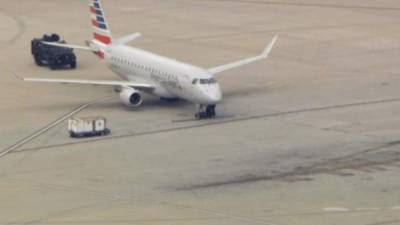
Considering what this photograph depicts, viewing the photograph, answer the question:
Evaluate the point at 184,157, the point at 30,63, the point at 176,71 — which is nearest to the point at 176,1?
the point at 30,63

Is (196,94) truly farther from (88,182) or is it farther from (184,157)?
(88,182)

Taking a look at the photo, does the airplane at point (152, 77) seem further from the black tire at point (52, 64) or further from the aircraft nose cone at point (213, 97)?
the black tire at point (52, 64)

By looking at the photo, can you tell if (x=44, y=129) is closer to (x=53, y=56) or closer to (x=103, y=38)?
(x=103, y=38)

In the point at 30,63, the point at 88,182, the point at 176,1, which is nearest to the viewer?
the point at 88,182

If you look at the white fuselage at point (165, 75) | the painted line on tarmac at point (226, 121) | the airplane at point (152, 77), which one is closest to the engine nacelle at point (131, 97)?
the airplane at point (152, 77)

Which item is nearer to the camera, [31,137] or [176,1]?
[31,137]

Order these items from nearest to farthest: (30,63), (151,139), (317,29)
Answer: (151,139) < (30,63) < (317,29)

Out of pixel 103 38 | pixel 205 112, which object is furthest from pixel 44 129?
pixel 103 38

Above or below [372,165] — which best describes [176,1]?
below
